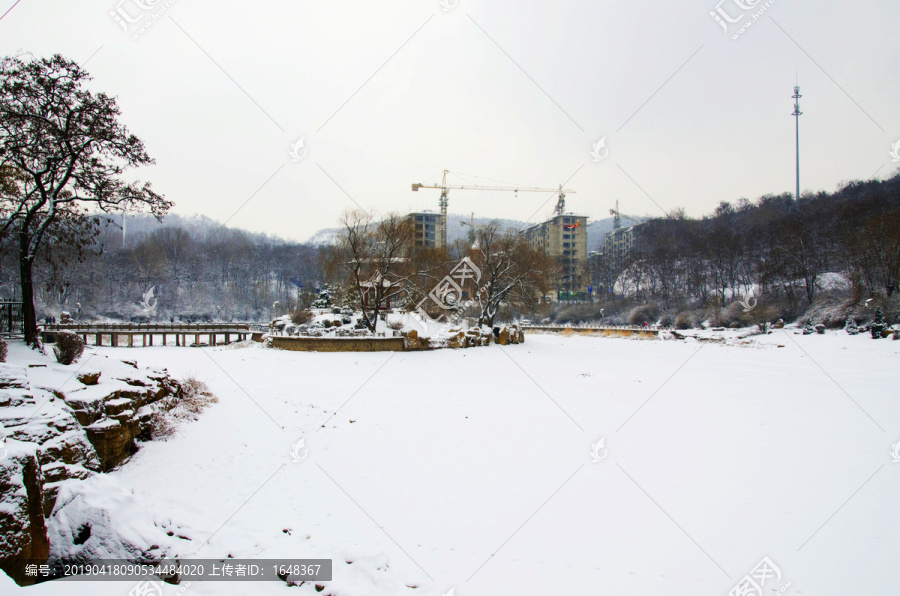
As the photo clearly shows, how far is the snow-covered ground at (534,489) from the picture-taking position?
441 centimetres

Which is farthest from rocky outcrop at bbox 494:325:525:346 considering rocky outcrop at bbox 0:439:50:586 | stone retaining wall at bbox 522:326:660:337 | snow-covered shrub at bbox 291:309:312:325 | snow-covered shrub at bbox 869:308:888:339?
rocky outcrop at bbox 0:439:50:586

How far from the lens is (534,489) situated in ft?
20.6

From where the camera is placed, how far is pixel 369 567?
4453 mm

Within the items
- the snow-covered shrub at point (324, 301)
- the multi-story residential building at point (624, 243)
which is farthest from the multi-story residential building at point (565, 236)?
the snow-covered shrub at point (324, 301)

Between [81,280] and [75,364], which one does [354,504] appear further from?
[81,280]

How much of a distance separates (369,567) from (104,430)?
4.60 m

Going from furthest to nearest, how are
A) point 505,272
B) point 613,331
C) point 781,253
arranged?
1. point 781,253
2. point 613,331
3. point 505,272

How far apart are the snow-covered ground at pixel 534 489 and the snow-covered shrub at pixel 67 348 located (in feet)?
8.11

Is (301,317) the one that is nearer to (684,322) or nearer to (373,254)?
(373,254)

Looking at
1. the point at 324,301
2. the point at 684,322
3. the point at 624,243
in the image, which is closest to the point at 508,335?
the point at 324,301

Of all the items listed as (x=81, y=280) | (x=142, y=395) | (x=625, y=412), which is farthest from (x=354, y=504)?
(x=81, y=280)

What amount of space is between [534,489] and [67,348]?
8.78 metres

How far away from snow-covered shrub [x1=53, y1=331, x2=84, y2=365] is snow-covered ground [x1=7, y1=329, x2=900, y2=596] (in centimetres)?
247

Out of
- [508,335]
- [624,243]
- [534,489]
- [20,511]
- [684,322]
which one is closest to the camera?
[20,511]
